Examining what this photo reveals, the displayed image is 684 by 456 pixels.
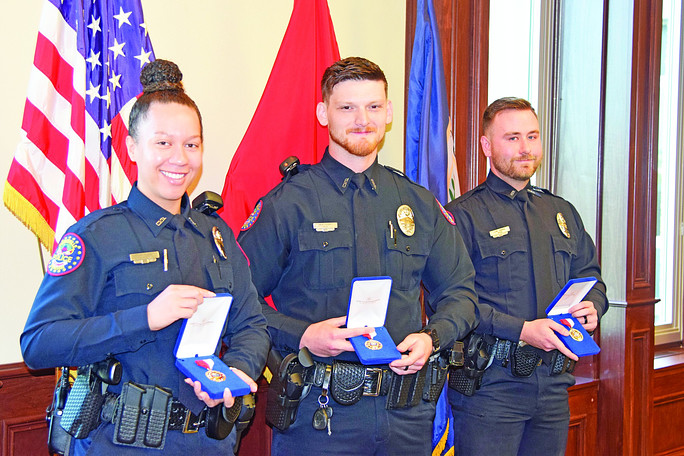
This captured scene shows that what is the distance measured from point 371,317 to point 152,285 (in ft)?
2.14

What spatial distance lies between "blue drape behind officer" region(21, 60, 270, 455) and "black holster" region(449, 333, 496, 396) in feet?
3.23

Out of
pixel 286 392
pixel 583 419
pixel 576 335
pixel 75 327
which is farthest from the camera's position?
pixel 583 419

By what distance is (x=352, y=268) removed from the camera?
2150mm

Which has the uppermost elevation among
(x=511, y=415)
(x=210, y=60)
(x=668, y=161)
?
(x=210, y=60)

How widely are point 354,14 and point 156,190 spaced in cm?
164

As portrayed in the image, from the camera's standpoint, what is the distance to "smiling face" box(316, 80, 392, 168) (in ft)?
7.10

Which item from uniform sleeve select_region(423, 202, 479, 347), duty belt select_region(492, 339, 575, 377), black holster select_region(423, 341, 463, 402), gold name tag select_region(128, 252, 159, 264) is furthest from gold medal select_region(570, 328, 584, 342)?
gold name tag select_region(128, 252, 159, 264)

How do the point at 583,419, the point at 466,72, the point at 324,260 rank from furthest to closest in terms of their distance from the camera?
the point at 583,419
the point at 466,72
the point at 324,260

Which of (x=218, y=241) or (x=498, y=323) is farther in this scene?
(x=498, y=323)

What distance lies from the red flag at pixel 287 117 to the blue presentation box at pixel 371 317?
0.66 m

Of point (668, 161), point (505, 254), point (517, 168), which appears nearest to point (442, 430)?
point (505, 254)

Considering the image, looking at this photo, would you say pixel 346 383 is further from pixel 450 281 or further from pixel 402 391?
pixel 450 281

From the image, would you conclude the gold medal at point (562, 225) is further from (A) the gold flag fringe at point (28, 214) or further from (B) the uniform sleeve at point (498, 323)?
(A) the gold flag fringe at point (28, 214)

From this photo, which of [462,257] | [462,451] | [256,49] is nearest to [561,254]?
[462,257]
